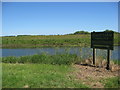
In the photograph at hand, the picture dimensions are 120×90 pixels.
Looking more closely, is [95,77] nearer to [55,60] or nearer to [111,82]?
[111,82]

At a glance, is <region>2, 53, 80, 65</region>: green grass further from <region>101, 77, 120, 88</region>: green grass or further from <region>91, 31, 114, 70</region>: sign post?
<region>101, 77, 120, 88</region>: green grass

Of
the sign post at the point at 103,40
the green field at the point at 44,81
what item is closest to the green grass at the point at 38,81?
the green field at the point at 44,81

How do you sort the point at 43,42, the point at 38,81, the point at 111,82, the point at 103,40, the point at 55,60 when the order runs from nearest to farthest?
the point at 38,81, the point at 111,82, the point at 103,40, the point at 55,60, the point at 43,42

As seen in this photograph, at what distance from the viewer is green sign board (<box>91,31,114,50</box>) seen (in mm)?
10202

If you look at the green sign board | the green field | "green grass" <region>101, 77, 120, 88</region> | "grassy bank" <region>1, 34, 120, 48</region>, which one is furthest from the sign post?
"grassy bank" <region>1, 34, 120, 48</region>

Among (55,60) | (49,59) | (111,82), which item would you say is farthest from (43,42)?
(111,82)

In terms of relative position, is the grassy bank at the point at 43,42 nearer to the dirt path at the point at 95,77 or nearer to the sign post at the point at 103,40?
the sign post at the point at 103,40

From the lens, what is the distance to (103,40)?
35.2 ft

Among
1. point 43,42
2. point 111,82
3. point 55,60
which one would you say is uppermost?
point 43,42

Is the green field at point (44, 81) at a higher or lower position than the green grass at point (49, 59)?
lower

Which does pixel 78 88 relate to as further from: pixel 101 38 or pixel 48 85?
pixel 101 38

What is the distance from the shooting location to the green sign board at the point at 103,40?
33.5 feet

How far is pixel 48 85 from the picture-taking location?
267 inches

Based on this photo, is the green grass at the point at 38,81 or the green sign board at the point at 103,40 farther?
the green sign board at the point at 103,40
